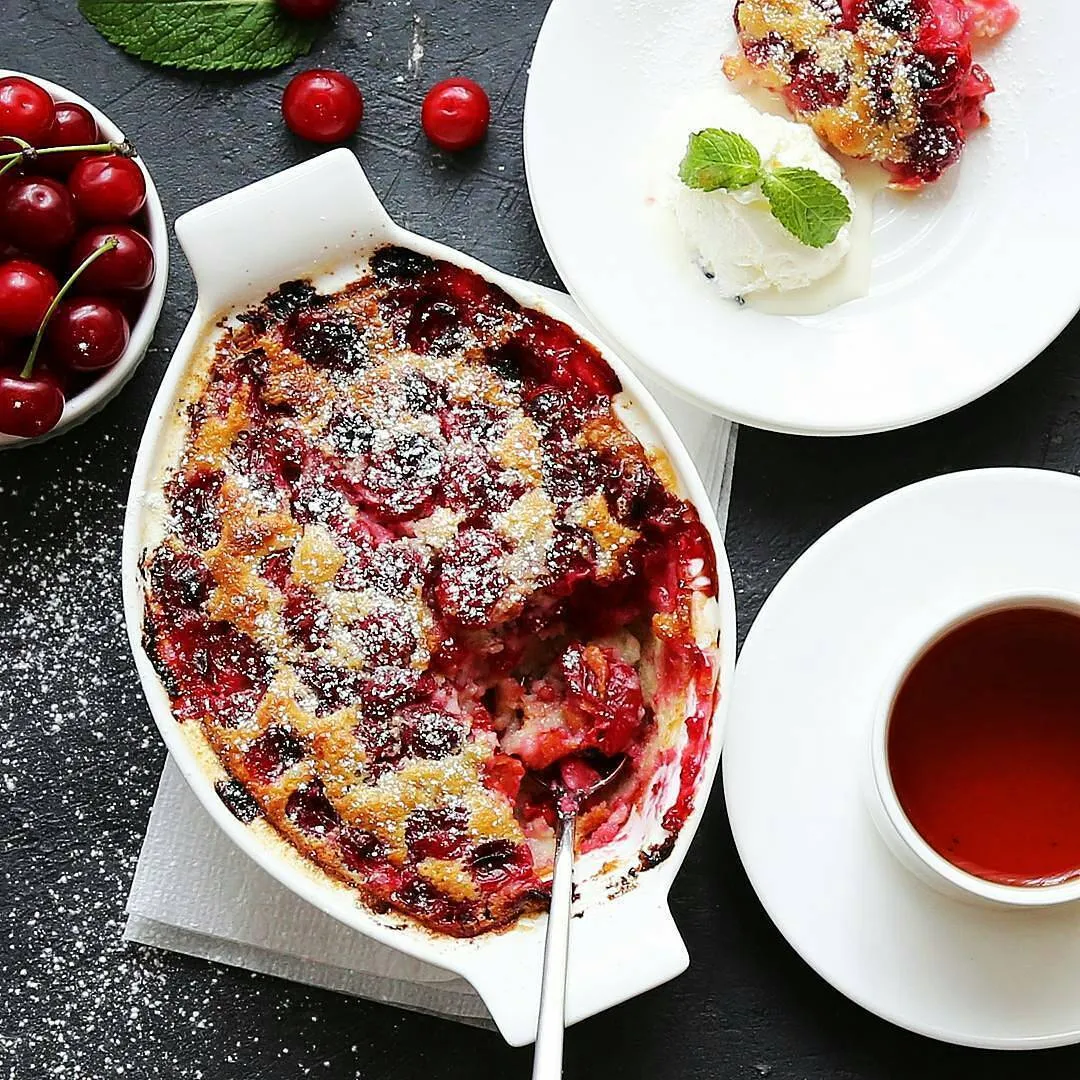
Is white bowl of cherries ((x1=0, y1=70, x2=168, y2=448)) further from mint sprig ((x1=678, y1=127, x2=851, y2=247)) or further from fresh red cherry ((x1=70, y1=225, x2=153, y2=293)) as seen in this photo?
mint sprig ((x1=678, y1=127, x2=851, y2=247))

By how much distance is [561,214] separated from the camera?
174cm

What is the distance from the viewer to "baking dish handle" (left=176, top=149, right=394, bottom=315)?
1438 millimetres

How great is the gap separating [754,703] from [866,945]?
295mm

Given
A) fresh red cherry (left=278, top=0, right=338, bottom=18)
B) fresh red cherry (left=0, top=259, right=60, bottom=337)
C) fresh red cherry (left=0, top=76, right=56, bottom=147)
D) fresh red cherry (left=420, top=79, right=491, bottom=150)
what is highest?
fresh red cherry (left=278, top=0, right=338, bottom=18)

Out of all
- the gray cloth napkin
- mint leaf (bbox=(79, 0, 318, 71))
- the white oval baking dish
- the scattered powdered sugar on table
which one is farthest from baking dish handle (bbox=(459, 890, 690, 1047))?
mint leaf (bbox=(79, 0, 318, 71))

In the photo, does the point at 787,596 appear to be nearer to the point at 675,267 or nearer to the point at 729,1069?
the point at 675,267

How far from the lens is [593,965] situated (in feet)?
4.53

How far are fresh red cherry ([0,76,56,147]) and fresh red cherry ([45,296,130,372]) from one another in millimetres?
189

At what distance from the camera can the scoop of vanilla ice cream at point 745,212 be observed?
1759 mm

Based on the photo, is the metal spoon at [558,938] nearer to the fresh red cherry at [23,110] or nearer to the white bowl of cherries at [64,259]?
the white bowl of cherries at [64,259]

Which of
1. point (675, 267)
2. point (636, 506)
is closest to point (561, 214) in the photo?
point (675, 267)

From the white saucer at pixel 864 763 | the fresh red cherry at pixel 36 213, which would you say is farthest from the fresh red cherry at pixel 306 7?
the white saucer at pixel 864 763

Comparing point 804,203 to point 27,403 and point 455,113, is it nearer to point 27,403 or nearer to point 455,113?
point 455,113

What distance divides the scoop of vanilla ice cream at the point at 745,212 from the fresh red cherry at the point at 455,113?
0.77ft
